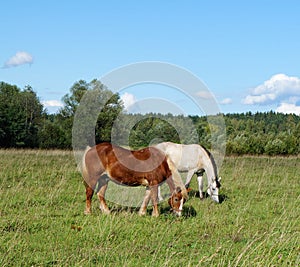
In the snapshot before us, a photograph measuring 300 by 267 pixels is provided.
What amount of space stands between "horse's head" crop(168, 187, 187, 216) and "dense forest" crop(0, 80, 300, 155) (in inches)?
124

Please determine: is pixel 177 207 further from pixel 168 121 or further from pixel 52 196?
pixel 168 121

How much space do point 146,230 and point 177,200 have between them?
1.52 meters

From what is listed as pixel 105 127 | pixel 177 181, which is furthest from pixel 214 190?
pixel 105 127

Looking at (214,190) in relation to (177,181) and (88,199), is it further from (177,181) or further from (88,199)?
(88,199)

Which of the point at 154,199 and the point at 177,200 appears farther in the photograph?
the point at 154,199

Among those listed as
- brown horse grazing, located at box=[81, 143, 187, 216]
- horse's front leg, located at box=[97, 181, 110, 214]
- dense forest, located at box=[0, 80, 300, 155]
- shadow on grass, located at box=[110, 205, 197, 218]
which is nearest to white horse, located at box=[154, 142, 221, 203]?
dense forest, located at box=[0, 80, 300, 155]

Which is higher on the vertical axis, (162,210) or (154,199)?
(154,199)

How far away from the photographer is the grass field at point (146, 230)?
5434mm

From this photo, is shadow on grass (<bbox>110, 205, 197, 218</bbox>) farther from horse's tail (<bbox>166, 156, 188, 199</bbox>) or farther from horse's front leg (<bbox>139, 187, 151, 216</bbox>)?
horse's tail (<bbox>166, 156, 188, 199</bbox>)

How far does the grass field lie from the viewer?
17.8 feet

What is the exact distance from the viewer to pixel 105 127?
86.7ft

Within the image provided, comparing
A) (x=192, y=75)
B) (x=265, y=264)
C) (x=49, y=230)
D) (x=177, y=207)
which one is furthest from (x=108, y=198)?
(x=265, y=264)

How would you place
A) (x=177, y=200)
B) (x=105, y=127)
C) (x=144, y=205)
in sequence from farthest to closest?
(x=105, y=127) → (x=144, y=205) → (x=177, y=200)

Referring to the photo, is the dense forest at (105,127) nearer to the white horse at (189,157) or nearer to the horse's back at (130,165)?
the white horse at (189,157)
